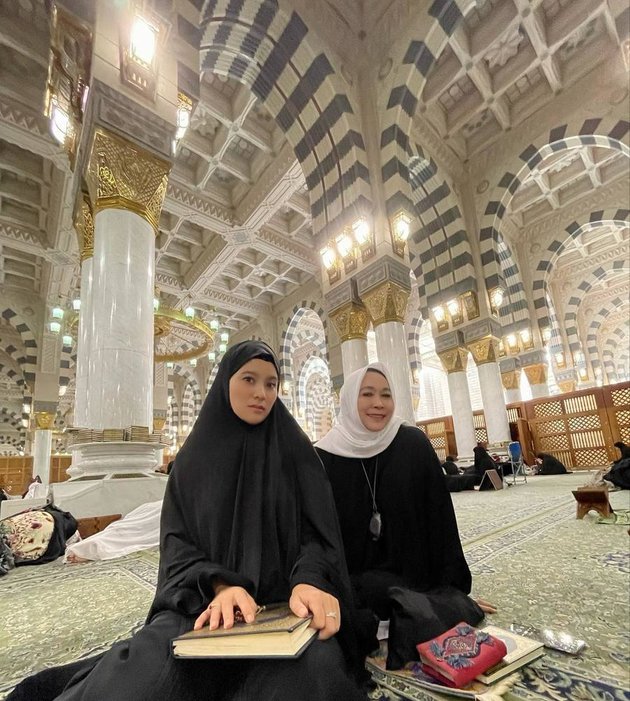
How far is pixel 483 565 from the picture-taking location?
1813 mm

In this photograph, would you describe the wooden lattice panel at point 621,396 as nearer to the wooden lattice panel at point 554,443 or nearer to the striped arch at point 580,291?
the wooden lattice panel at point 554,443

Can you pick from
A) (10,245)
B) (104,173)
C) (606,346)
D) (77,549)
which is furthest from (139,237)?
(606,346)

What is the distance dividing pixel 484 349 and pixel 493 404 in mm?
1004

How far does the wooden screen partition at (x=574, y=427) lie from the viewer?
292 inches

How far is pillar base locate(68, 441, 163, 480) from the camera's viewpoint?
289 cm

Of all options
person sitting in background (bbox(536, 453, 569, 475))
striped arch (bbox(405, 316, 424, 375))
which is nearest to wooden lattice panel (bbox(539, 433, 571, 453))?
person sitting in background (bbox(536, 453, 569, 475))

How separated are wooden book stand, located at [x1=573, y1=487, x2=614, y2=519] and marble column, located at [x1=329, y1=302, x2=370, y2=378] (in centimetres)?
299

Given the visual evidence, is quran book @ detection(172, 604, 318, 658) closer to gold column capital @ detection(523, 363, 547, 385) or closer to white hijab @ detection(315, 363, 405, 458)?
white hijab @ detection(315, 363, 405, 458)

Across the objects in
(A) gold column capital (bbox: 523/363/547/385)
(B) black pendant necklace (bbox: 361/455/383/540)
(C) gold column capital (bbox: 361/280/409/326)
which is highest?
(C) gold column capital (bbox: 361/280/409/326)

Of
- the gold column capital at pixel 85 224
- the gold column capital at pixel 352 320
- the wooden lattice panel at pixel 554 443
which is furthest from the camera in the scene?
the wooden lattice panel at pixel 554 443

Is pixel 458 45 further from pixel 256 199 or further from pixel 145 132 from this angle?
pixel 145 132

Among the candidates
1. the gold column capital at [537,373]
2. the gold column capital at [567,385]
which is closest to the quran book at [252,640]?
the gold column capital at [537,373]

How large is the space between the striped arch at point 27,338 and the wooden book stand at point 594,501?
1106 cm

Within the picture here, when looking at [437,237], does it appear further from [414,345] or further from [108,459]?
[108,459]
